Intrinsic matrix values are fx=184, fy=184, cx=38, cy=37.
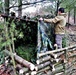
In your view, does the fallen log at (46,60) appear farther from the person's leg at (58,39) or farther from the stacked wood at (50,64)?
the person's leg at (58,39)

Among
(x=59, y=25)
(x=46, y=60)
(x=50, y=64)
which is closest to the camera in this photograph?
(x=46, y=60)

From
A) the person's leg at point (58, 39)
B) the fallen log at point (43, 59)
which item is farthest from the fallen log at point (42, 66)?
the person's leg at point (58, 39)

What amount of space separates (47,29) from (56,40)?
49 cm

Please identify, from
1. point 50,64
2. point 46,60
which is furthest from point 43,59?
point 50,64

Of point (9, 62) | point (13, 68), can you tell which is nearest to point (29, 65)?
point (13, 68)

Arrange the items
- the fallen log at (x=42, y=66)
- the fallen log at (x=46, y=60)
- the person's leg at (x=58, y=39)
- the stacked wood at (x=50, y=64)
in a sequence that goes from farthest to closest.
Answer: the person's leg at (x=58, y=39) < the fallen log at (x=46, y=60) < the fallen log at (x=42, y=66) < the stacked wood at (x=50, y=64)

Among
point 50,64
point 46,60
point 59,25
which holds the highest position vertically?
point 59,25

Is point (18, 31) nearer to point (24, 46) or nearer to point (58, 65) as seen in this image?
point (24, 46)

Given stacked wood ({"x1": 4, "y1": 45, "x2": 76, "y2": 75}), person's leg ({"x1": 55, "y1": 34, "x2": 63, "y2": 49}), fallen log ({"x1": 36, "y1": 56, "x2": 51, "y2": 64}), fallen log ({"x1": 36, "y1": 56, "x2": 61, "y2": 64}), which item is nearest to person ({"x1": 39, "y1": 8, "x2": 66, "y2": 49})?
person's leg ({"x1": 55, "y1": 34, "x2": 63, "y2": 49})

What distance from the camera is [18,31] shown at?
572 centimetres

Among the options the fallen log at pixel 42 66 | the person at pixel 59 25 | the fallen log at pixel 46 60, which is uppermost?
the person at pixel 59 25

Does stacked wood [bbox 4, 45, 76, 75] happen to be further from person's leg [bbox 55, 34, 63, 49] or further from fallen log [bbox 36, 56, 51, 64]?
person's leg [bbox 55, 34, 63, 49]

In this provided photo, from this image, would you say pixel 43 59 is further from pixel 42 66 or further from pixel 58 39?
pixel 58 39

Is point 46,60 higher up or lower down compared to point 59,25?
lower down
